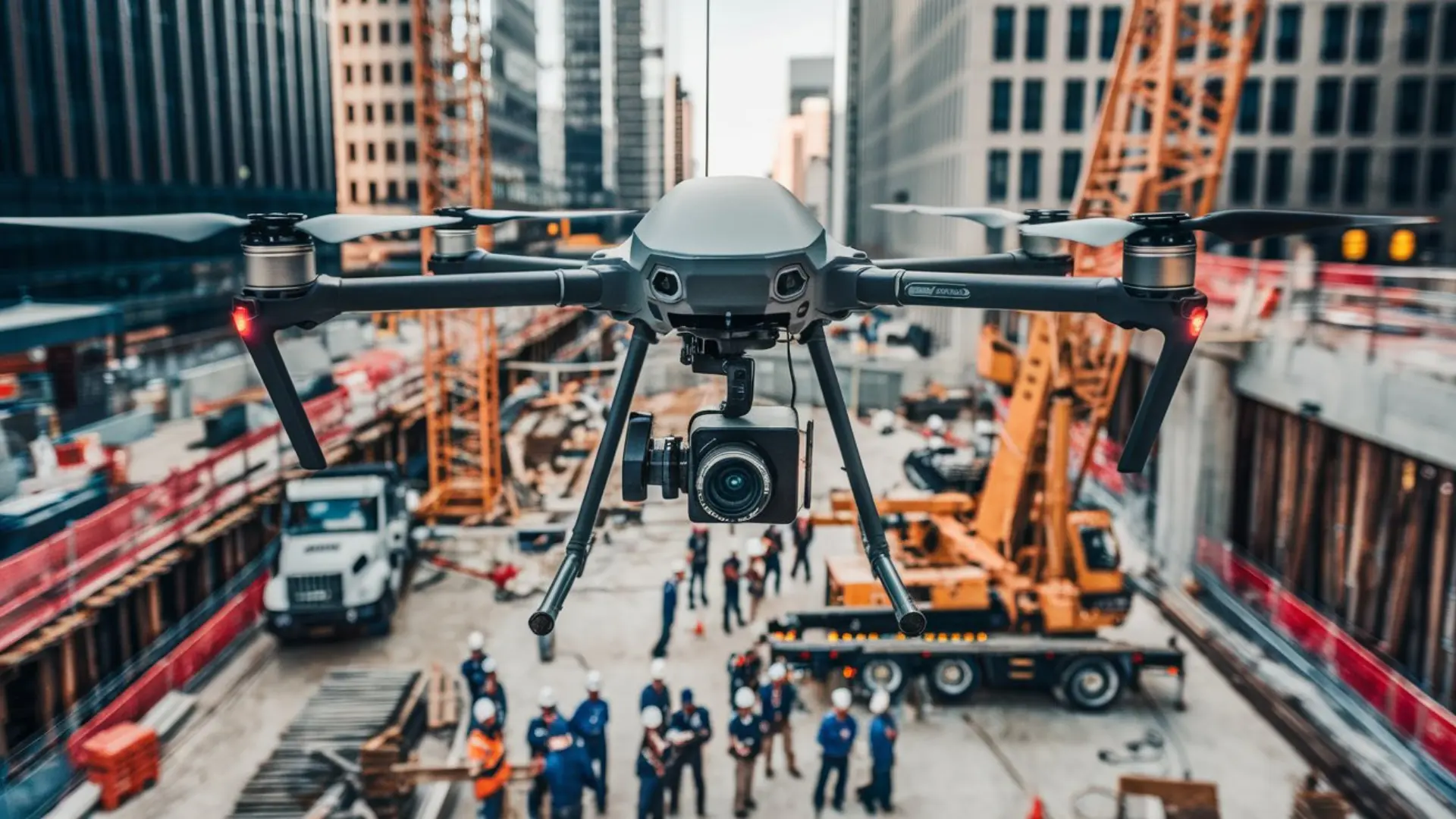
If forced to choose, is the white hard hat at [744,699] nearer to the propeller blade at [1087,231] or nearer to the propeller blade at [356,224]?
the propeller blade at [356,224]

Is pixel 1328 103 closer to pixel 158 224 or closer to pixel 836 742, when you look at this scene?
pixel 836 742

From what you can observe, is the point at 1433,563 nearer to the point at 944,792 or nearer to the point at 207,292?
the point at 944,792

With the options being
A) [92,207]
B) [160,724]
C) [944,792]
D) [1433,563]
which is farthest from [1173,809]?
[92,207]

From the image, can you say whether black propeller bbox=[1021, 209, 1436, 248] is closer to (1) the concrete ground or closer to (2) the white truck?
(1) the concrete ground

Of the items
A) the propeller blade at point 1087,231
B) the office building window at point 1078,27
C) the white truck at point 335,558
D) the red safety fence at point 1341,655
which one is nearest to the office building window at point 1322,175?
the office building window at point 1078,27

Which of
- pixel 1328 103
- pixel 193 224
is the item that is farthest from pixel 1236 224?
pixel 1328 103

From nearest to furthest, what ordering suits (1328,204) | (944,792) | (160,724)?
1. (944,792)
2. (160,724)
3. (1328,204)

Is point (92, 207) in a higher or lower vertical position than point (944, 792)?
higher
